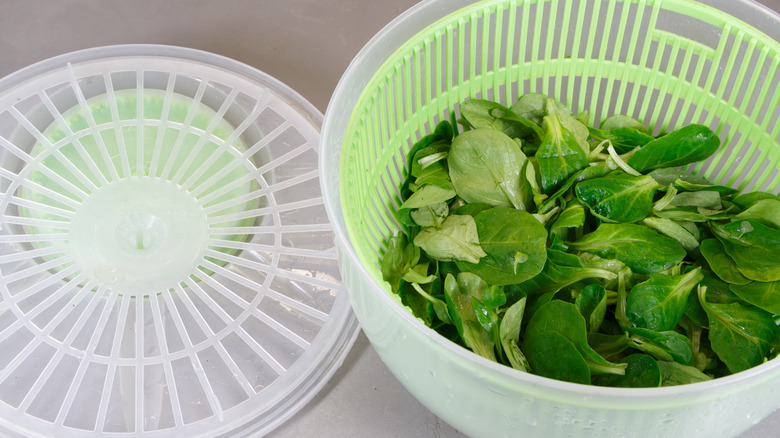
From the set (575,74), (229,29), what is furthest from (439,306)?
(229,29)

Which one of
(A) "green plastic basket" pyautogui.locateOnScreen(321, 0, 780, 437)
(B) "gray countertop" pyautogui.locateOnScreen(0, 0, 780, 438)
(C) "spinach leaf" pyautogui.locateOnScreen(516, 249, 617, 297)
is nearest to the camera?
(A) "green plastic basket" pyautogui.locateOnScreen(321, 0, 780, 437)

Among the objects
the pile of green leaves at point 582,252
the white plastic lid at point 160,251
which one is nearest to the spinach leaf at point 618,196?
the pile of green leaves at point 582,252

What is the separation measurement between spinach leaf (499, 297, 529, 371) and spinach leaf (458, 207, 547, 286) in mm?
19

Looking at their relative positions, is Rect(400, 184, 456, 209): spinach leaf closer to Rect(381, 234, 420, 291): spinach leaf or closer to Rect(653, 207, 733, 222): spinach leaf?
Rect(381, 234, 420, 291): spinach leaf

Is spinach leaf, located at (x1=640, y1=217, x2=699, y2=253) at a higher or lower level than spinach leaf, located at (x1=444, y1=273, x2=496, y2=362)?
higher

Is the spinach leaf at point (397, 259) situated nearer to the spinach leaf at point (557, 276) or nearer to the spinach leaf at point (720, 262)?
the spinach leaf at point (557, 276)

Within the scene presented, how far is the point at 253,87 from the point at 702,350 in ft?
1.42

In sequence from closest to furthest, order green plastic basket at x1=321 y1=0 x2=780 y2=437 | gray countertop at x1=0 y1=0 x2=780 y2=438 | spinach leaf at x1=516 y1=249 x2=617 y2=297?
green plastic basket at x1=321 y1=0 x2=780 y2=437 < spinach leaf at x1=516 y1=249 x2=617 y2=297 < gray countertop at x1=0 y1=0 x2=780 y2=438

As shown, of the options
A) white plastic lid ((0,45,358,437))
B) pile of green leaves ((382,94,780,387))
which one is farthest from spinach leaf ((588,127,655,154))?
white plastic lid ((0,45,358,437))

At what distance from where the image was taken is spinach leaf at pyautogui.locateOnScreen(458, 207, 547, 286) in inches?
16.9

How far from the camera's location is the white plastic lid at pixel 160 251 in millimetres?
525

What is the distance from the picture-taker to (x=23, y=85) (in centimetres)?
63

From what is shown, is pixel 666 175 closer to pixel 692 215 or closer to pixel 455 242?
pixel 692 215

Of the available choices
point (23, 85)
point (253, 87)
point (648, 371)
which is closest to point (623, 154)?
point (648, 371)
